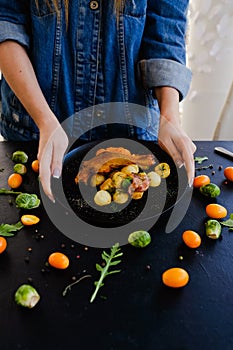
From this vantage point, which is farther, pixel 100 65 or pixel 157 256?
pixel 100 65

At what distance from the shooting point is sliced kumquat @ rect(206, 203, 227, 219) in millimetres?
892

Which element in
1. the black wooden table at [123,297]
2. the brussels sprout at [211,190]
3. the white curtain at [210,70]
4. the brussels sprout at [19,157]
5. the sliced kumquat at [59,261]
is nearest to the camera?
the black wooden table at [123,297]

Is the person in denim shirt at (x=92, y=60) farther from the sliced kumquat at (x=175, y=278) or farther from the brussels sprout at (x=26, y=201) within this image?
the sliced kumquat at (x=175, y=278)

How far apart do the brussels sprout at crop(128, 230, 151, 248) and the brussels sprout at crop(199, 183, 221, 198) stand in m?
0.25

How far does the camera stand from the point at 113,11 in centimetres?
105

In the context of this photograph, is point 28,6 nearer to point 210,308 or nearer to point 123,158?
point 123,158

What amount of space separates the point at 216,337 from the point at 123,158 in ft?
1.66

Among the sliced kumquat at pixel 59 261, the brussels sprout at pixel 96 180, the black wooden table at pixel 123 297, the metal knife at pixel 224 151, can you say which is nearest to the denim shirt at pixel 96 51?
the metal knife at pixel 224 151

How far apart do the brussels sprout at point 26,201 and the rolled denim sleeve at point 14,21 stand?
1.58 feet

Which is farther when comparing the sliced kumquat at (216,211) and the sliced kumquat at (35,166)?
the sliced kumquat at (35,166)

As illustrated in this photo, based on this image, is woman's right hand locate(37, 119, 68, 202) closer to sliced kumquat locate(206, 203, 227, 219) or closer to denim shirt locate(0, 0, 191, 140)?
denim shirt locate(0, 0, 191, 140)

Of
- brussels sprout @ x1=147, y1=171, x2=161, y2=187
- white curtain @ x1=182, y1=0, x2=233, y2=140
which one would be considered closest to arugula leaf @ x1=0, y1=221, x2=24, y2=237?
brussels sprout @ x1=147, y1=171, x2=161, y2=187

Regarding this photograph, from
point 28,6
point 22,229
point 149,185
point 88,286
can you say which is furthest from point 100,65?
point 88,286

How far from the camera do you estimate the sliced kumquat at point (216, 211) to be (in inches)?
35.1
